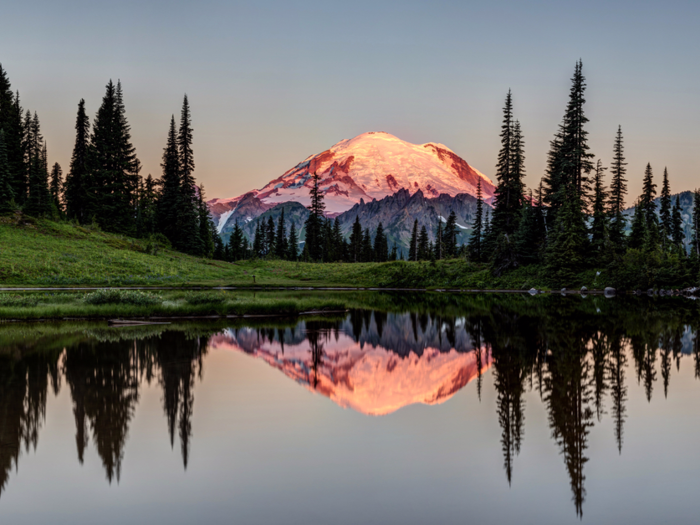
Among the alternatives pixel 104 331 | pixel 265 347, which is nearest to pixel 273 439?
pixel 265 347

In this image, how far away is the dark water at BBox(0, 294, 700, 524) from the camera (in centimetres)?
811

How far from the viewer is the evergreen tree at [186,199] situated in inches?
3593

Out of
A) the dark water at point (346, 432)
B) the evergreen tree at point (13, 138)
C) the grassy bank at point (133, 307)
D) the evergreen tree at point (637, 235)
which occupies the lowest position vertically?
the dark water at point (346, 432)

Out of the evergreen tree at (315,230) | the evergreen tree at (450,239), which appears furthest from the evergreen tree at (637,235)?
the evergreen tree at (315,230)

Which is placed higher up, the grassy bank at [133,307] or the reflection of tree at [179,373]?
the grassy bank at [133,307]

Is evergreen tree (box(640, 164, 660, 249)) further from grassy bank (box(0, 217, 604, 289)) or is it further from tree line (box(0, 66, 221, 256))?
tree line (box(0, 66, 221, 256))

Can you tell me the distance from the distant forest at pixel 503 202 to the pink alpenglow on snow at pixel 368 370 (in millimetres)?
50187

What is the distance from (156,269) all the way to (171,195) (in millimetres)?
36519

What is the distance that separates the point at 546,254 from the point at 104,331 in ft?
184

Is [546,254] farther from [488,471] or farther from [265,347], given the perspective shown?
[488,471]

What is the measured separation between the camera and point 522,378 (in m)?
16.5

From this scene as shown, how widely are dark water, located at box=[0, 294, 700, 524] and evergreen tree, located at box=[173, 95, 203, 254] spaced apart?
69362mm

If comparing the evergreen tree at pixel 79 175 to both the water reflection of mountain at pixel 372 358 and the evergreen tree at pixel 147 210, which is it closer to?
the evergreen tree at pixel 147 210

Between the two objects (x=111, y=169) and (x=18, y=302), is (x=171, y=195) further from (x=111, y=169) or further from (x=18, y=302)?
(x=18, y=302)
